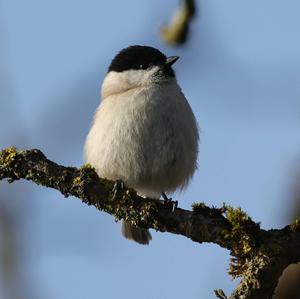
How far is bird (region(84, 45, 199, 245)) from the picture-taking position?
4488 millimetres

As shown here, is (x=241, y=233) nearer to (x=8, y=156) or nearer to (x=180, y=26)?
(x=180, y=26)

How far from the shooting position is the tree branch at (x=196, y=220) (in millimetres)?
2658

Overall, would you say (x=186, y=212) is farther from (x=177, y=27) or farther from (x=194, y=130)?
(x=194, y=130)

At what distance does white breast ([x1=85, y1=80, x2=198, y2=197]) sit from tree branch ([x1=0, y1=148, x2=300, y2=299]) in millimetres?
1181

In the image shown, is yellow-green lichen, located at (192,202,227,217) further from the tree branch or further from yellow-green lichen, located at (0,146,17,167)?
yellow-green lichen, located at (0,146,17,167)

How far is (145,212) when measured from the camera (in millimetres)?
3201

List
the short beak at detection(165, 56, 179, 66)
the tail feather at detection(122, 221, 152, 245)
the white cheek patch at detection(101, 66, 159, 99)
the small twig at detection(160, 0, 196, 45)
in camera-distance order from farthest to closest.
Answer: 1. the short beak at detection(165, 56, 179, 66)
2. the white cheek patch at detection(101, 66, 159, 99)
3. the tail feather at detection(122, 221, 152, 245)
4. the small twig at detection(160, 0, 196, 45)

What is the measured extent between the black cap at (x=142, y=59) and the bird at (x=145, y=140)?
Answer: 1.03 ft

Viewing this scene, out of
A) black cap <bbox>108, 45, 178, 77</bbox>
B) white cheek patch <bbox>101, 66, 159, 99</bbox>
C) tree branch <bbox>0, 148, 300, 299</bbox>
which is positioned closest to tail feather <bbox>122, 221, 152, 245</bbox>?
white cheek patch <bbox>101, 66, 159, 99</bbox>

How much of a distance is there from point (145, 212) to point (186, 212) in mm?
245

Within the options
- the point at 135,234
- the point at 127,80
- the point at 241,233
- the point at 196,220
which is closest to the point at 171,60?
the point at 127,80

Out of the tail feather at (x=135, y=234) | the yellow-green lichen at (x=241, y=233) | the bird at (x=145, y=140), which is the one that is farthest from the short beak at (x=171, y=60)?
the yellow-green lichen at (x=241, y=233)

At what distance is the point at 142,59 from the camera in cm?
549

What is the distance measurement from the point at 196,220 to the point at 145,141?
5.15 feet
